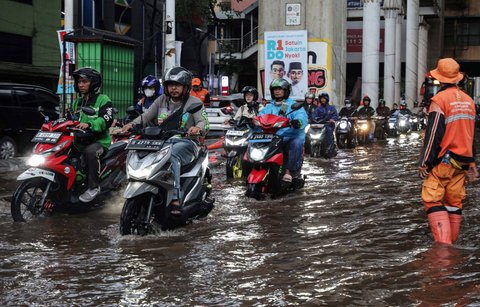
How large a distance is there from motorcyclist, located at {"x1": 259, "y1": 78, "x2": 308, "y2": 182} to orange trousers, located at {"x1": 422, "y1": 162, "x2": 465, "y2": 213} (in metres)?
3.79

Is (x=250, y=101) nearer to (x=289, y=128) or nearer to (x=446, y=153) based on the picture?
(x=289, y=128)

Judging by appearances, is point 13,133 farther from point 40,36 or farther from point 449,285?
point 40,36

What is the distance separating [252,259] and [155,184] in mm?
1242

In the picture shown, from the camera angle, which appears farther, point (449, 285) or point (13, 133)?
point (13, 133)

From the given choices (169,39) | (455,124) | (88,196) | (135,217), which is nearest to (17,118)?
(169,39)

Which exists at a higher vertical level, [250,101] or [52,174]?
[250,101]

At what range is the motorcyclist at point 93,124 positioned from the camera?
8477mm

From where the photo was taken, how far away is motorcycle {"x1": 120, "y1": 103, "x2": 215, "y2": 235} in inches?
271

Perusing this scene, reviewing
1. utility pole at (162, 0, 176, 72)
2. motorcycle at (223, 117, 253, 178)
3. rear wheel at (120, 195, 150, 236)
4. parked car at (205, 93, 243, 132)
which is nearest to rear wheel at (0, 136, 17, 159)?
utility pole at (162, 0, 176, 72)

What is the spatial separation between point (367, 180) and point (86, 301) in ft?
27.3

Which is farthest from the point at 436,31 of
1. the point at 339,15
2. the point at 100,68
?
the point at 100,68

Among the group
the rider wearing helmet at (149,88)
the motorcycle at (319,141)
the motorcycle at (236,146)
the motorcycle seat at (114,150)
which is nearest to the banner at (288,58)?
the motorcycle at (319,141)

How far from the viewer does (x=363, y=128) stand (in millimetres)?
24312

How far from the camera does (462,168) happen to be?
6594 mm
